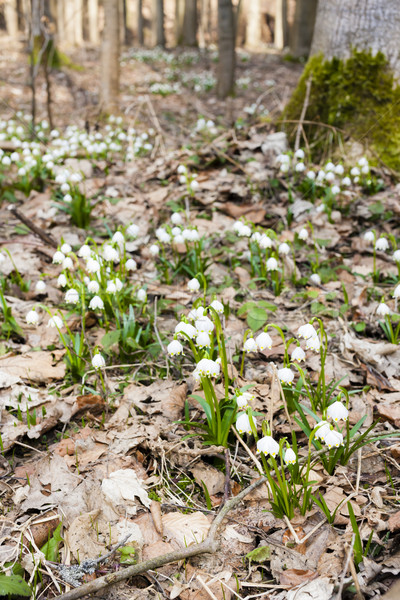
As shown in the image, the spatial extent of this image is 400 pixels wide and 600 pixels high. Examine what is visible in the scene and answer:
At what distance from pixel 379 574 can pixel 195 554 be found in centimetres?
65

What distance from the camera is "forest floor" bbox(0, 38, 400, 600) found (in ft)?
5.90

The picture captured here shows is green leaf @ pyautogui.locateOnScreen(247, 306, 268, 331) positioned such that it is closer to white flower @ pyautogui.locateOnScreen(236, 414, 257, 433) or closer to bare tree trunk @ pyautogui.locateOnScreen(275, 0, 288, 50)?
white flower @ pyautogui.locateOnScreen(236, 414, 257, 433)

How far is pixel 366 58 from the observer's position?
452 centimetres

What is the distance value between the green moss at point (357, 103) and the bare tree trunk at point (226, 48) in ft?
19.8

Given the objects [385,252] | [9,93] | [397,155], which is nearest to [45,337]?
[385,252]

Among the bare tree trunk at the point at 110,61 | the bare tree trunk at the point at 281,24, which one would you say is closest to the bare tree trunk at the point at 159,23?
the bare tree trunk at the point at 281,24

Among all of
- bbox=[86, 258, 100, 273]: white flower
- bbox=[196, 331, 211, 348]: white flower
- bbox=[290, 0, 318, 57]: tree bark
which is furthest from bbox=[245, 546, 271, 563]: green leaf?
bbox=[290, 0, 318, 57]: tree bark

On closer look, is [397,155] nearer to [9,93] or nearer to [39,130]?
[39,130]

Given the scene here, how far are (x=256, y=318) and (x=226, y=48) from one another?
9.75 metres

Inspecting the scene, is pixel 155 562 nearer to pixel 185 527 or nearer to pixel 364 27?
pixel 185 527

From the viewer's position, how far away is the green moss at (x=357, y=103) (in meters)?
4.50

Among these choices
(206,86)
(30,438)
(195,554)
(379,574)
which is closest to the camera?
(379,574)

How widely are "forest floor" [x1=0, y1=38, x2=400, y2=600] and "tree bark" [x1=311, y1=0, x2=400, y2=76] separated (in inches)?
40.7

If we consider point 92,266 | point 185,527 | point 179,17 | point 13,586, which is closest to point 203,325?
point 185,527
